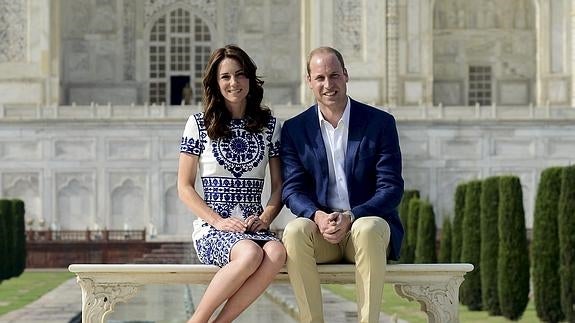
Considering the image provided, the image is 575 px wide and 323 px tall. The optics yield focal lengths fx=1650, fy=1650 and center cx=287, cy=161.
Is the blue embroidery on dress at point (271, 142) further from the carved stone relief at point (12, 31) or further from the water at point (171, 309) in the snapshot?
the carved stone relief at point (12, 31)

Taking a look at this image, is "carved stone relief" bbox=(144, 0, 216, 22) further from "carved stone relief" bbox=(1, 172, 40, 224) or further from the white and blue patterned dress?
the white and blue patterned dress

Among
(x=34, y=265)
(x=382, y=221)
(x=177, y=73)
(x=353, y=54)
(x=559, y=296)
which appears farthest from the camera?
(x=177, y=73)

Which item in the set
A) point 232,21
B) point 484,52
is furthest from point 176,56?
point 484,52

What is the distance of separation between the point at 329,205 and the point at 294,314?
9.03 metres

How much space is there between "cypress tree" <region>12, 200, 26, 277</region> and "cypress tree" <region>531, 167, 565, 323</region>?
41.5ft

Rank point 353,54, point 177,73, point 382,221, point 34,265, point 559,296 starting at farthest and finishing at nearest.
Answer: point 177,73
point 353,54
point 34,265
point 559,296
point 382,221

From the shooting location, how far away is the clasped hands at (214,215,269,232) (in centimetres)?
695

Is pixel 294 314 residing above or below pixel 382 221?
below

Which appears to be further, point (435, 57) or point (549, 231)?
point (435, 57)

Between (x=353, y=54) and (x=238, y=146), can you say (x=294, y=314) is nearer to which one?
(x=238, y=146)

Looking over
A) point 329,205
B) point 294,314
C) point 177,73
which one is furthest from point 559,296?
point 177,73

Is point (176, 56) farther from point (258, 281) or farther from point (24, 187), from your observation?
point (258, 281)

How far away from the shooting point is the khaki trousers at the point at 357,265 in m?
6.73

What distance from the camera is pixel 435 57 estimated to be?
40.3 metres
